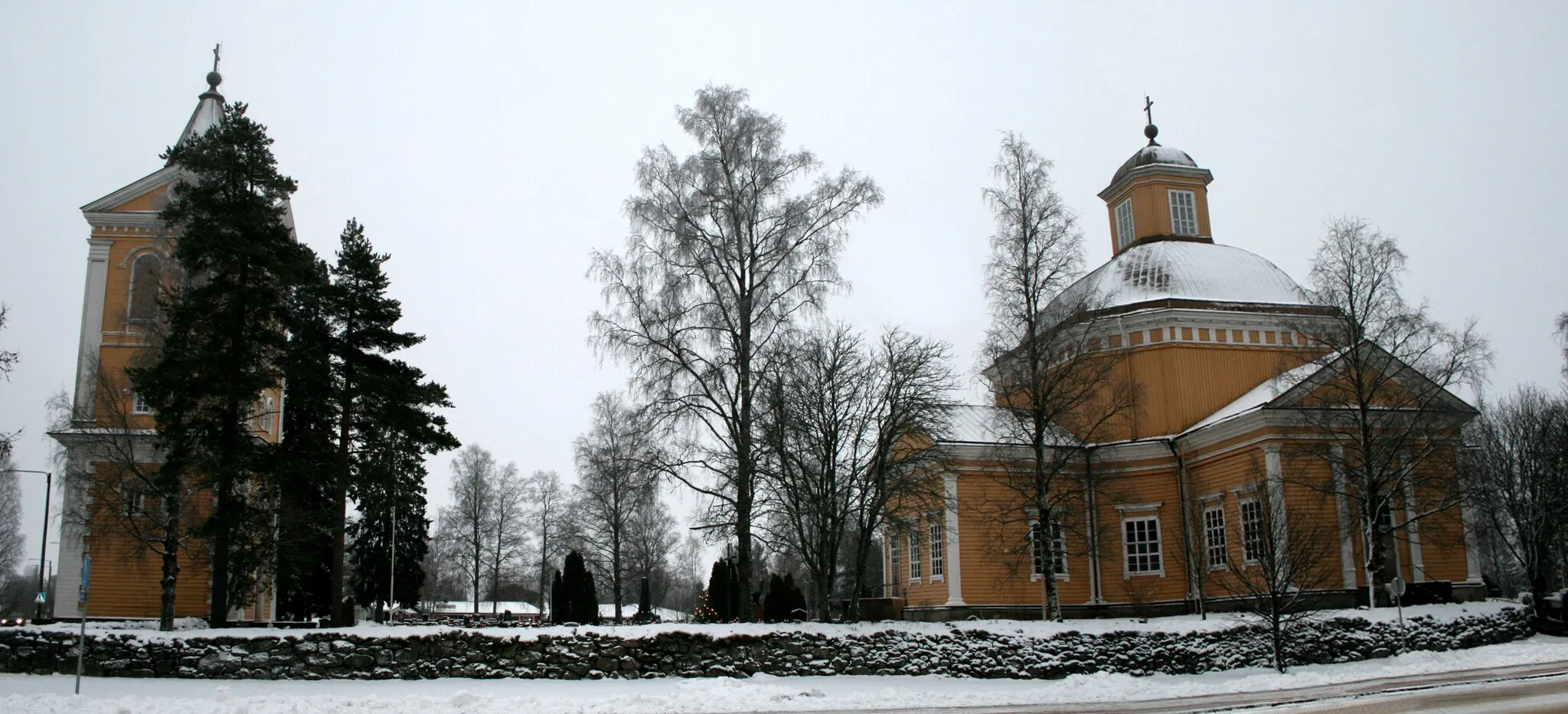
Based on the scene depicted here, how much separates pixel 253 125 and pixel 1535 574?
111 ft

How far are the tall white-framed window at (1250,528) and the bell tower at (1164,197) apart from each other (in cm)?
1098

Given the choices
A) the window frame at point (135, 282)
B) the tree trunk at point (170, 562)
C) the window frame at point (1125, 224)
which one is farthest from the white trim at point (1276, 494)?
the window frame at point (135, 282)

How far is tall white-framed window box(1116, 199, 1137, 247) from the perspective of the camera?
36750 mm

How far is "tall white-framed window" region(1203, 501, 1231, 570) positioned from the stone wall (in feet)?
22.0

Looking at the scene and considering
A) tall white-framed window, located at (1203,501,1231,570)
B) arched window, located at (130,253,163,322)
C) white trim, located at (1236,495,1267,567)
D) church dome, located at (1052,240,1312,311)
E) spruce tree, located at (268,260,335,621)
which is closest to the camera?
spruce tree, located at (268,260,335,621)

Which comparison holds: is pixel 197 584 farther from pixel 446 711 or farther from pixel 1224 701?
pixel 1224 701

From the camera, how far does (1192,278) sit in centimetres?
3203

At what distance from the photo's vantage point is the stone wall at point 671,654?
18.8m

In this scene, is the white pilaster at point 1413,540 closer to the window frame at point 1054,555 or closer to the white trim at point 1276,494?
the white trim at point 1276,494

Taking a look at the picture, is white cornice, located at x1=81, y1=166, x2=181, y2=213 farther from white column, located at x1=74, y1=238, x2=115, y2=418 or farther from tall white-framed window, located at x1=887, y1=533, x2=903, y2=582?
tall white-framed window, located at x1=887, y1=533, x2=903, y2=582

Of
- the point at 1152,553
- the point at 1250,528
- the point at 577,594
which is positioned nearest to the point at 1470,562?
the point at 1250,528

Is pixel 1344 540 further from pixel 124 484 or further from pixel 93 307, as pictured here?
pixel 93 307

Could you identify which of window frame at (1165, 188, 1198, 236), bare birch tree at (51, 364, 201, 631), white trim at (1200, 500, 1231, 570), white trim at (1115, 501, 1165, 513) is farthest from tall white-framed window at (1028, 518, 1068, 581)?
bare birch tree at (51, 364, 201, 631)

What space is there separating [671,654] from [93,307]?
22.2 m
